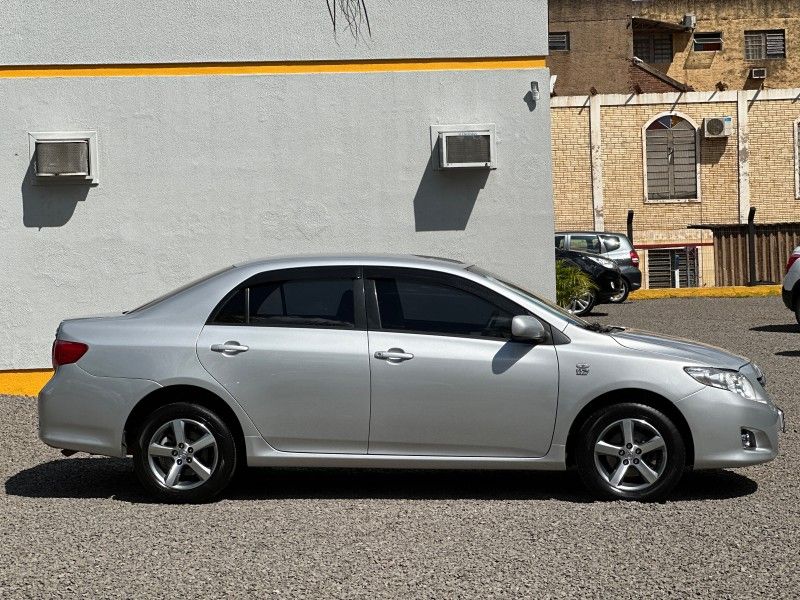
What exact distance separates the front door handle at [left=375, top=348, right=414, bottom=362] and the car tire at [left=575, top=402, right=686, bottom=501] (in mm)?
1162

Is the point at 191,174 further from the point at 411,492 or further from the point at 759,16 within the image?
the point at 759,16

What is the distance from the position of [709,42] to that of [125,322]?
133ft

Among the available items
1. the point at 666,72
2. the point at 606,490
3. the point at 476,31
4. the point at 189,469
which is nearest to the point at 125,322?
the point at 189,469

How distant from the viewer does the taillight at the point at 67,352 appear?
27.0 ft

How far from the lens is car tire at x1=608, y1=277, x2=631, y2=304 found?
88.3ft

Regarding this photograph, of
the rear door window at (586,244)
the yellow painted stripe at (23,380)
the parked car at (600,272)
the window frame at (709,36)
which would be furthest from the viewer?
the window frame at (709,36)

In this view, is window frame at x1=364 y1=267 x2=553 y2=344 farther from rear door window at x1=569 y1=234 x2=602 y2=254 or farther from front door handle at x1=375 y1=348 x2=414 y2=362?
rear door window at x1=569 y1=234 x2=602 y2=254

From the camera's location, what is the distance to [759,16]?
45.8 metres

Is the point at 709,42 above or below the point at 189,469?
above

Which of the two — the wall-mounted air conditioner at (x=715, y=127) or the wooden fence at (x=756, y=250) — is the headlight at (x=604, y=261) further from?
the wall-mounted air conditioner at (x=715, y=127)

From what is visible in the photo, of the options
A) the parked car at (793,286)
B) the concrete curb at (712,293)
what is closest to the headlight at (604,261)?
the concrete curb at (712,293)

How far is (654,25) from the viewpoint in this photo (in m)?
44.7

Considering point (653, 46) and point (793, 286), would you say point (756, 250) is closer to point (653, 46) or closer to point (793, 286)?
point (793, 286)

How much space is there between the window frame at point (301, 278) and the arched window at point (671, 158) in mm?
32212
